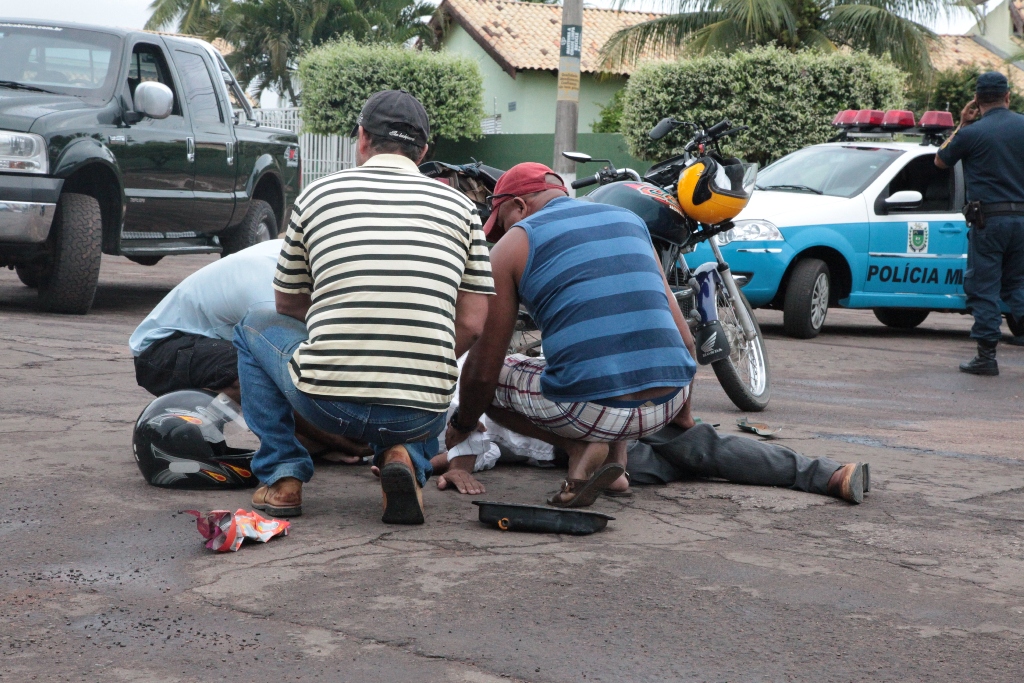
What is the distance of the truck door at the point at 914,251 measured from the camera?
10156 millimetres

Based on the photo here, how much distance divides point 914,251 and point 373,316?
7.63 m

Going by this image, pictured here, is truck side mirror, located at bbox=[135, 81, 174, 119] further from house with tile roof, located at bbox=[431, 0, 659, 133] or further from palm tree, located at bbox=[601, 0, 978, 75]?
house with tile roof, located at bbox=[431, 0, 659, 133]

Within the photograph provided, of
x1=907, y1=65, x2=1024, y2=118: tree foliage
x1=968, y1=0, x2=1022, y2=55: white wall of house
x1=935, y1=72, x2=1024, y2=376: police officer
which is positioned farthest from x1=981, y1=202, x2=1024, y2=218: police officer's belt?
x1=968, y1=0, x2=1022, y2=55: white wall of house

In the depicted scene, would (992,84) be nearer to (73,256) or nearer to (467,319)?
(467,319)

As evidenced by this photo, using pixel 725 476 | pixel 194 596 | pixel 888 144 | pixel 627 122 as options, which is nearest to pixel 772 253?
pixel 888 144

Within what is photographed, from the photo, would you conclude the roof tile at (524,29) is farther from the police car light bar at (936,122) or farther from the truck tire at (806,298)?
the truck tire at (806,298)

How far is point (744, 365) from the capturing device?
6.57 metres

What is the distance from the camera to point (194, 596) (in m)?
3.13

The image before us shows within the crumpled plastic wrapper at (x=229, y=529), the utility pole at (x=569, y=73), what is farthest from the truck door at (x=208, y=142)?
the crumpled plastic wrapper at (x=229, y=529)

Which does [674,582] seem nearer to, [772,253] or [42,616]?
[42,616]

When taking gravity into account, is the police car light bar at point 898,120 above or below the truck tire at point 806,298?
above

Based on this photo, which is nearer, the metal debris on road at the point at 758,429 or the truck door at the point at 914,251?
the metal debris on road at the point at 758,429

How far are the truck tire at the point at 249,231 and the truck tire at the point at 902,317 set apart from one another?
19.0ft

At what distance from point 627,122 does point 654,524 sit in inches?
671
